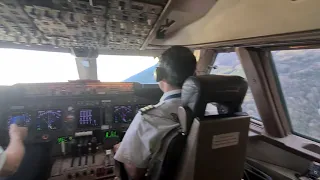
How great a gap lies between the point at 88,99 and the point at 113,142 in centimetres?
57

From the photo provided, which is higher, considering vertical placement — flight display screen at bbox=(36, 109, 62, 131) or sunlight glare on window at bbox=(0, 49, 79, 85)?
sunlight glare on window at bbox=(0, 49, 79, 85)

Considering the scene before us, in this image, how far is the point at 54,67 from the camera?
3564 mm

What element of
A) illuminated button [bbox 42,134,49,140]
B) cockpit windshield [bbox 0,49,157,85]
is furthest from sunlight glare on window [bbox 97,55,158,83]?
illuminated button [bbox 42,134,49,140]

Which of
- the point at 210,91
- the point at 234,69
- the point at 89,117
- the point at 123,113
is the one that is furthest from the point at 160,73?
the point at 234,69

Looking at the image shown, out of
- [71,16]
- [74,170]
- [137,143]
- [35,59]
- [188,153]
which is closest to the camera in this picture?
[188,153]

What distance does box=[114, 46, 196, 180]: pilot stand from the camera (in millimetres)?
1147

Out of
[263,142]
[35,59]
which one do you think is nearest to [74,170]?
[263,142]

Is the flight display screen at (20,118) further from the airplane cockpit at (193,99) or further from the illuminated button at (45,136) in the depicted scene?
the illuminated button at (45,136)

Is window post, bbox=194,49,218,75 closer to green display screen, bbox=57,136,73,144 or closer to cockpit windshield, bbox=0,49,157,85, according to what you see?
cockpit windshield, bbox=0,49,157,85

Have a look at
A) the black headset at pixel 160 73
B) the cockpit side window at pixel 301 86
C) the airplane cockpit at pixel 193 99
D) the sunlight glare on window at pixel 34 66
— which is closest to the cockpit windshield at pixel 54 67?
the sunlight glare on window at pixel 34 66

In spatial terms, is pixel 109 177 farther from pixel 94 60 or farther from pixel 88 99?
pixel 94 60

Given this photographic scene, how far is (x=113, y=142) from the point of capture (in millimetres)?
2131

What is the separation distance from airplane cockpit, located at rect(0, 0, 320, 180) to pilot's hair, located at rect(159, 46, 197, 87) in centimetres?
27

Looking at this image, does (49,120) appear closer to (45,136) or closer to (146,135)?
(45,136)
